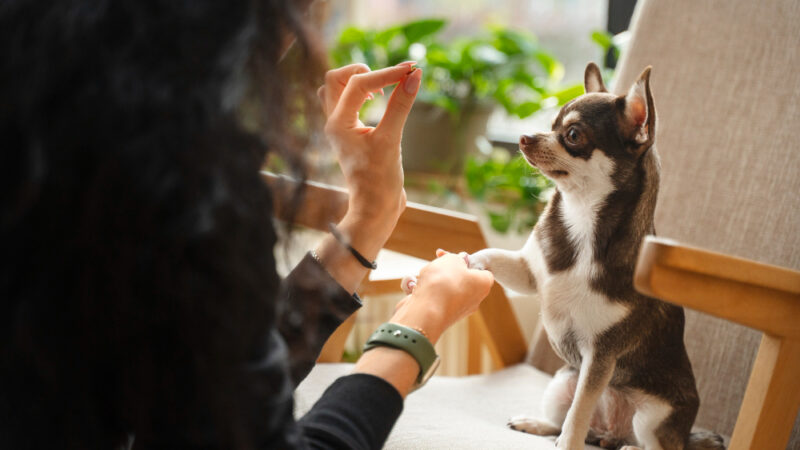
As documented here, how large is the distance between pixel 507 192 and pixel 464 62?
0.36m

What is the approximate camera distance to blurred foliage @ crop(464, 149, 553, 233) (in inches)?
63.6

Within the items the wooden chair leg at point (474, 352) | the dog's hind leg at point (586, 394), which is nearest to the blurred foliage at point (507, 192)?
the wooden chair leg at point (474, 352)

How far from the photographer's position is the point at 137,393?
45cm

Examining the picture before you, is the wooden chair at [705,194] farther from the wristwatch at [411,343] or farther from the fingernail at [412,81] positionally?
the fingernail at [412,81]

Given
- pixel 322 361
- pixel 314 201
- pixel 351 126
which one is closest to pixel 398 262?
pixel 322 361

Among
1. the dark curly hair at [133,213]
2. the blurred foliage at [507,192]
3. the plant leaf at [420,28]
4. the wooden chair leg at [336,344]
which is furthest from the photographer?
the plant leaf at [420,28]

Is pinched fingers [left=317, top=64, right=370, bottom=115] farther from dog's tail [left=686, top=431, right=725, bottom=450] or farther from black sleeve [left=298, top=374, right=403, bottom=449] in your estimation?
dog's tail [left=686, top=431, right=725, bottom=450]

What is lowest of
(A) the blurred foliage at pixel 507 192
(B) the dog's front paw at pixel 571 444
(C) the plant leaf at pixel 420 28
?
(A) the blurred foliage at pixel 507 192

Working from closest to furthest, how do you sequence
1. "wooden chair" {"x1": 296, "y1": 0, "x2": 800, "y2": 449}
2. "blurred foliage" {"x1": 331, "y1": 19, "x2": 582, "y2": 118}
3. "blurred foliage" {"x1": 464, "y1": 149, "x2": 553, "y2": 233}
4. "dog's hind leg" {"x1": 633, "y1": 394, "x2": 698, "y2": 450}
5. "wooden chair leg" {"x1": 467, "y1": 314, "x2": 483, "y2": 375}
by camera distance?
"dog's hind leg" {"x1": 633, "y1": 394, "x2": 698, "y2": 450}
"wooden chair" {"x1": 296, "y1": 0, "x2": 800, "y2": 449}
"wooden chair leg" {"x1": 467, "y1": 314, "x2": 483, "y2": 375}
"blurred foliage" {"x1": 464, "y1": 149, "x2": 553, "y2": 233}
"blurred foliage" {"x1": 331, "y1": 19, "x2": 582, "y2": 118}

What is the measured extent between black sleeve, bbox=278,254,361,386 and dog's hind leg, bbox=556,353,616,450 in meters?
0.27

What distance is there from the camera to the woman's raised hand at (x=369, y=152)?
0.75m

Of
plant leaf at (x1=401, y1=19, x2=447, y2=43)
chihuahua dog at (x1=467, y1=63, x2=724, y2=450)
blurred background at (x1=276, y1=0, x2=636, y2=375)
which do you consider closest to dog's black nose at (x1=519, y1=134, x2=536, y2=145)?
chihuahua dog at (x1=467, y1=63, x2=724, y2=450)

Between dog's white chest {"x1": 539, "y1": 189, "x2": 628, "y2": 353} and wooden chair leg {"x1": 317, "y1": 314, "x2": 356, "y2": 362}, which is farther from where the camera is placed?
wooden chair leg {"x1": 317, "y1": 314, "x2": 356, "y2": 362}

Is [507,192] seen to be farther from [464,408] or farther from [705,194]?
[464,408]
